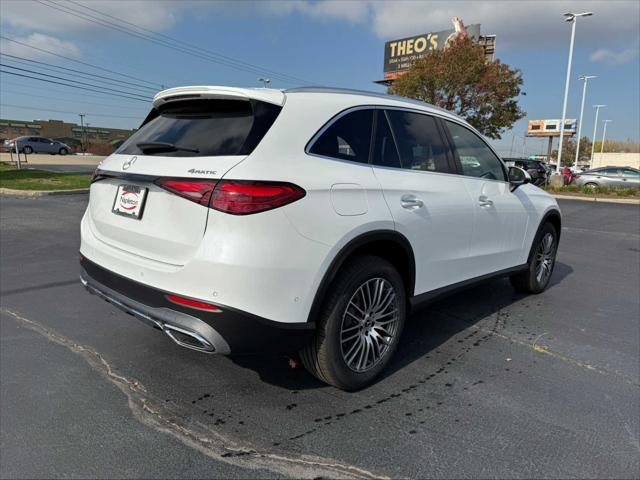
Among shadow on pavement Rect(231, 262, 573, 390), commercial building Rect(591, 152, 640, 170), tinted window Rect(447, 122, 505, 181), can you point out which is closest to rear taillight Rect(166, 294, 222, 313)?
shadow on pavement Rect(231, 262, 573, 390)

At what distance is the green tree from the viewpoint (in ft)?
78.7

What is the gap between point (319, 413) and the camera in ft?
8.70

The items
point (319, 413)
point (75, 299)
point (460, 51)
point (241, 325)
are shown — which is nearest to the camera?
point (241, 325)

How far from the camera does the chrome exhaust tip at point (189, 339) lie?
230cm

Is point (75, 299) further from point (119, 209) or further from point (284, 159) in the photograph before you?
point (284, 159)

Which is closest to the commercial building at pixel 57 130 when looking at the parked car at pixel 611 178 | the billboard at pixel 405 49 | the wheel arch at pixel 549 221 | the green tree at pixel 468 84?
the billboard at pixel 405 49

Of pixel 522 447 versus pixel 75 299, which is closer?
pixel 522 447

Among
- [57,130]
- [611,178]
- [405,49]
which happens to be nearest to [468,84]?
[611,178]

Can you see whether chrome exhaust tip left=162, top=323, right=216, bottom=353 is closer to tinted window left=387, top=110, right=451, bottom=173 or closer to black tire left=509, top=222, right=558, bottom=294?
tinted window left=387, top=110, right=451, bottom=173

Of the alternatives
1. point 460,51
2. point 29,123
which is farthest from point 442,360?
point 29,123

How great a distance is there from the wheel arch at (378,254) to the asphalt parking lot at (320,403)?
2.19 ft

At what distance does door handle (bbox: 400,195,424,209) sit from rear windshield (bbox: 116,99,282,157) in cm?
101

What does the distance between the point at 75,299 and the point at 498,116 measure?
25562 millimetres

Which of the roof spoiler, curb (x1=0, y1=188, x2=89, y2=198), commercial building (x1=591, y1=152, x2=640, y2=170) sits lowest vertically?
curb (x1=0, y1=188, x2=89, y2=198)
